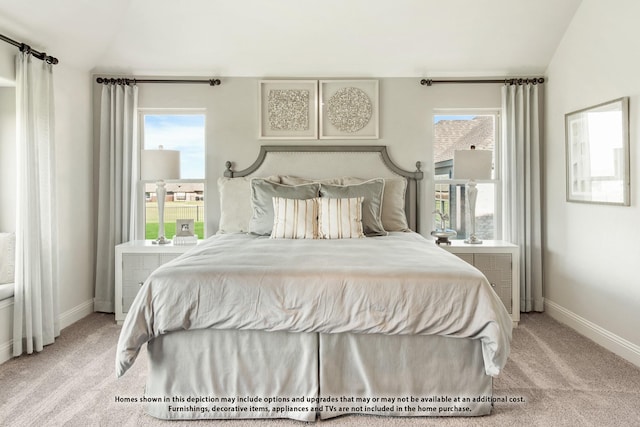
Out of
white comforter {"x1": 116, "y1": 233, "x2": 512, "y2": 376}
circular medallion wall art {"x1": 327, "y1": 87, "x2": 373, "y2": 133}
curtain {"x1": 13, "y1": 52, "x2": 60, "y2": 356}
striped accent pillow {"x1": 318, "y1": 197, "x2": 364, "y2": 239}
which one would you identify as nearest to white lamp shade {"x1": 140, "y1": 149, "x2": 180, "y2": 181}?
curtain {"x1": 13, "y1": 52, "x2": 60, "y2": 356}

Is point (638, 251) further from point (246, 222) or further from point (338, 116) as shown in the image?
point (246, 222)

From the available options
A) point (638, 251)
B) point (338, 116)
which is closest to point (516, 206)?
point (638, 251)

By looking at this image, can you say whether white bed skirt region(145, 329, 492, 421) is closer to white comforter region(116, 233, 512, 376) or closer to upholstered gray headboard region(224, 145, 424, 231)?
white comforter region(116, 233, 512, 376)

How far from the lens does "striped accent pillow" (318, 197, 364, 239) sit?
11.3 feet

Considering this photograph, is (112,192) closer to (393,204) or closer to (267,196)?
(267,196)

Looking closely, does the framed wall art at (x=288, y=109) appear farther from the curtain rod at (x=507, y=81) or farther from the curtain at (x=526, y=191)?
the curtain at (x=526, y=191)

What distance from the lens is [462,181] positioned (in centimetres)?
438

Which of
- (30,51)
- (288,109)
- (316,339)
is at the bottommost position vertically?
(316,339)

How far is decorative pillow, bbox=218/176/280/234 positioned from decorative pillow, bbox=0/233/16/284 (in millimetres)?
1559

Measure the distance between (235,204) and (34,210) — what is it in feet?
5.11

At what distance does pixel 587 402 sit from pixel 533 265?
192 cm

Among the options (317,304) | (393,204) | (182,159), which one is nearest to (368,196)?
(393,204)

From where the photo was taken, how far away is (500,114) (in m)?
4.34

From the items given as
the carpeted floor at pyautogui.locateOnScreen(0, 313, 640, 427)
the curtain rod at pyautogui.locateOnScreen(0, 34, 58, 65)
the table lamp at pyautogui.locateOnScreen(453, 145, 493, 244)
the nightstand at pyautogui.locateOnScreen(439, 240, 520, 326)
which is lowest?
the carpeted floor at pyautogui.locateOnScreen(0, 313, 640, 427)
